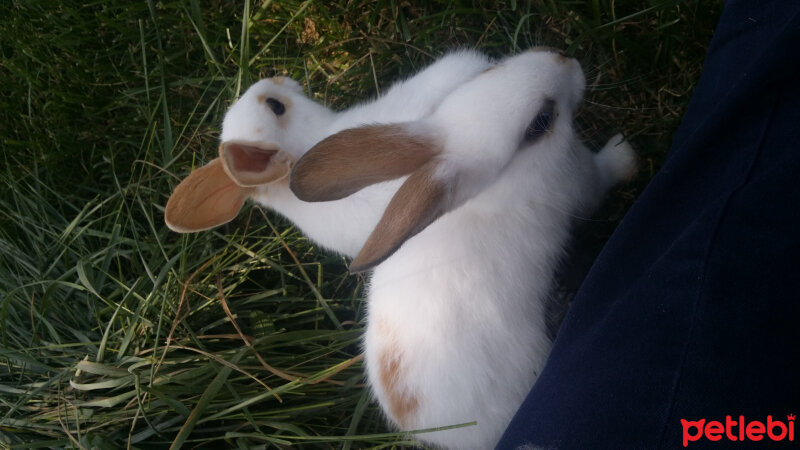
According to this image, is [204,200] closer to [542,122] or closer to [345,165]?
[345,165]

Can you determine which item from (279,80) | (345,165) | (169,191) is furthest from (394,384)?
(169,191)

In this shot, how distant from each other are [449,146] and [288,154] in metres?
0.76

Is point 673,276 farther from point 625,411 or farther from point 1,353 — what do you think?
point 1,353

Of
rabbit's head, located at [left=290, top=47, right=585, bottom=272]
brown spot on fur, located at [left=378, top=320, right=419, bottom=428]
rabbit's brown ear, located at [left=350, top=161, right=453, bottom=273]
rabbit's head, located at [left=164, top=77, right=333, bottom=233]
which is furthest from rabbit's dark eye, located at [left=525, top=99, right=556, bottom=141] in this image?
rabbit's head, located at [left=164, top=77, right=333, bottom=233]

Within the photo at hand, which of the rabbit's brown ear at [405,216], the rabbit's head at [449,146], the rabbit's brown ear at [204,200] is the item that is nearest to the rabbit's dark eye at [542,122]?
the rabbit's head at [449,146]

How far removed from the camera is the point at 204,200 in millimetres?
2254

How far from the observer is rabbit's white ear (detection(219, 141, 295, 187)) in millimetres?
2076

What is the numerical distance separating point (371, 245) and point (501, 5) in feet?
5.04

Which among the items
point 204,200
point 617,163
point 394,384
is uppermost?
point 204,200

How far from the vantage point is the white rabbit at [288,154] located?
2.18 m

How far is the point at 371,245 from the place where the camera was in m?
1.56

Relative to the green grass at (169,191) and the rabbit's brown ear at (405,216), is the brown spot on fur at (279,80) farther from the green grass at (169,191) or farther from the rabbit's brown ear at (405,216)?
the rabbit's brown ear at (405,216)

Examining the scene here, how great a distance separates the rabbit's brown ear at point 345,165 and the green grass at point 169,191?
0.94 metres

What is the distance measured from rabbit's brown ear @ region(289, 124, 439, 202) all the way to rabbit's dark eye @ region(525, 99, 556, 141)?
42cm
